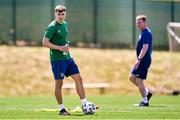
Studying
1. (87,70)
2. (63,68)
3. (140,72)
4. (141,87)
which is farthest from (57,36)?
(87,70)

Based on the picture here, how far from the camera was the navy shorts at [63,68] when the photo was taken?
16812 mm

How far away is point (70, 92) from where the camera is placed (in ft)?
103

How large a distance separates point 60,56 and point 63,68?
26 cm

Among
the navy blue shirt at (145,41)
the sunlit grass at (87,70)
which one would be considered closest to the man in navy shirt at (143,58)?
the navy blue shirt at (145,41)

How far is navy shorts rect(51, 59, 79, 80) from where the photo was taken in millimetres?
16812

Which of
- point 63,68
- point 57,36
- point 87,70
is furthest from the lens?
point 87,70

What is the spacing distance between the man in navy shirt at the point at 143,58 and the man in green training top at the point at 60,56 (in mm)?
3997

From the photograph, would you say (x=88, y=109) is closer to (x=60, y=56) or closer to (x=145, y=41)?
(x=60, y=56)

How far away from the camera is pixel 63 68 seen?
55.1 feet

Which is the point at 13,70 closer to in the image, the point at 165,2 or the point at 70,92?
the point at 70,92

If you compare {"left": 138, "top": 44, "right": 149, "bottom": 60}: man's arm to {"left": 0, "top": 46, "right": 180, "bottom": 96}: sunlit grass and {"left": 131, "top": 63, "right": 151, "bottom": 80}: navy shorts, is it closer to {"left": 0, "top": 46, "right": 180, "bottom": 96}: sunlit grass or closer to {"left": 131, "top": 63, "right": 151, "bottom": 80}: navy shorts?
{"left": 131, "top": 63, "right": 151, "bottom": 80}: navy shorts

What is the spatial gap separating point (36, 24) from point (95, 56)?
3385 mm

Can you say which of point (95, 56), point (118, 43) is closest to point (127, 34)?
point (118, 43)

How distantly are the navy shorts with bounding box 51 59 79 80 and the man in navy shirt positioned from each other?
4019mm
